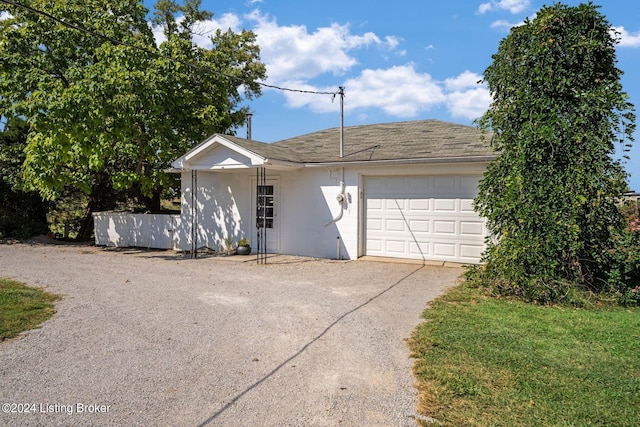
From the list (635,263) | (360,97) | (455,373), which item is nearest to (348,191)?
(360,97)

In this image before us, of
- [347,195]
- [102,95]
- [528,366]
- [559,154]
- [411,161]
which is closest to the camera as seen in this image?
[528,366]

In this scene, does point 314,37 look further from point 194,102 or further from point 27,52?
point 27,52

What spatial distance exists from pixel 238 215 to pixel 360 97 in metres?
5.74

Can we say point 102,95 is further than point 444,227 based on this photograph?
Yes

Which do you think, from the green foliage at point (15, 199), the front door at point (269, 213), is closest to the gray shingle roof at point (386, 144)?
the front door at point (269, 213)

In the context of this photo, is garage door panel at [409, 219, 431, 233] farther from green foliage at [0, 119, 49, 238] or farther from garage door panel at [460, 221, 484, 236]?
green foliage at [0, 119, 49, 238]

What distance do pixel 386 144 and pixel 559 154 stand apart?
5.75 m

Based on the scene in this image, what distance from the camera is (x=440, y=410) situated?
3.16 metres

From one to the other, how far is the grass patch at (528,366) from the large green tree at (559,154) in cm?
89

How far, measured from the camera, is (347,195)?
10742 mm

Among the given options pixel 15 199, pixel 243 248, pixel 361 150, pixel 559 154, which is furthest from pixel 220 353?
pixel 15 199

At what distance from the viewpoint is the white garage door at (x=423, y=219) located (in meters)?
9.66

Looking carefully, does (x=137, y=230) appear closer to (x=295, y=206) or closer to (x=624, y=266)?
(x=295, y=206)

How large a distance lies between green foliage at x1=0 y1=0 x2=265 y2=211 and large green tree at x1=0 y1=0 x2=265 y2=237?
29 millimetres
